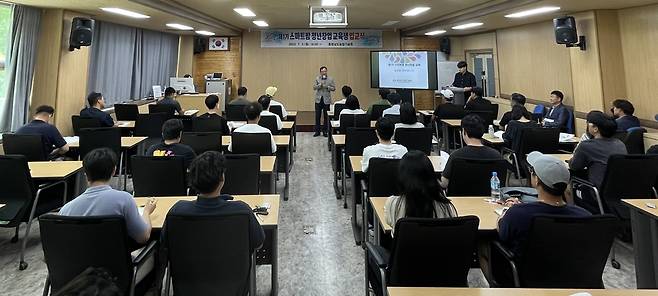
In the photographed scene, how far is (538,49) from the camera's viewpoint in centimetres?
802

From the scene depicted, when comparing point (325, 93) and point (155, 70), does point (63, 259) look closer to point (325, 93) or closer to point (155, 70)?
point (325, 93)

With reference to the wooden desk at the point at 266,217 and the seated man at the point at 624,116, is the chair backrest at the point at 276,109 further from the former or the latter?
the seated man at the point at 624,116

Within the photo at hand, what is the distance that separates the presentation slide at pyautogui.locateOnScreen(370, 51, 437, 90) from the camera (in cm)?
942

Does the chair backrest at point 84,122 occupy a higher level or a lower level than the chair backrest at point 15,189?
higher

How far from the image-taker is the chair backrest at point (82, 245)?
169 centimetres

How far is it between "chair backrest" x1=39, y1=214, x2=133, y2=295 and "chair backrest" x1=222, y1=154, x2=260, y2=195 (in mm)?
1386

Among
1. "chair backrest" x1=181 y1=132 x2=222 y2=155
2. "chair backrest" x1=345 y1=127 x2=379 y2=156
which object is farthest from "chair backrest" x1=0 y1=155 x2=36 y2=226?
"chair backrest" x1=345 y1=127 x2=379 y2=156

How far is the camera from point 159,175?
3047mm

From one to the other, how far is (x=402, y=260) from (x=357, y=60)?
950 cm

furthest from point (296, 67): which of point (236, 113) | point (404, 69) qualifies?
point (236, 113)

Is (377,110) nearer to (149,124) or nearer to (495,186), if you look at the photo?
(149,124)

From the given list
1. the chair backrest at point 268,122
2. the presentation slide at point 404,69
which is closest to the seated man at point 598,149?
the chair backrest at point 268,122

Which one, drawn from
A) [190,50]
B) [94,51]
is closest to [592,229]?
[94,51]

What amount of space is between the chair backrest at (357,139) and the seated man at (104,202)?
276cm
